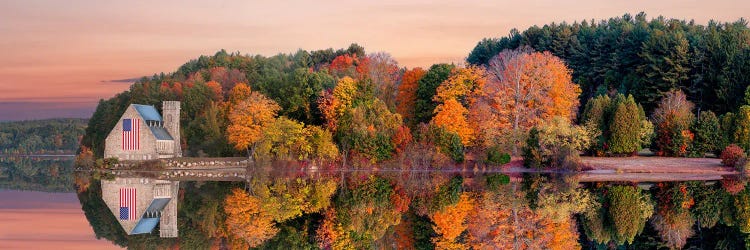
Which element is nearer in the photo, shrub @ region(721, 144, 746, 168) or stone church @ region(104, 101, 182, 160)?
shrub @ region(721, 144, 746, 168)

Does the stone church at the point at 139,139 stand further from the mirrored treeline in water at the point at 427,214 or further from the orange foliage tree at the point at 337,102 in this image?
the mirrored treeline in water at the point at 427,214

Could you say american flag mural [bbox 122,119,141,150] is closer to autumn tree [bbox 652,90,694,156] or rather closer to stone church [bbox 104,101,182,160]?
stone church [bbox 104,101,182,160]

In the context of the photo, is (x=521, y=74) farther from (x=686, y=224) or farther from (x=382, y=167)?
(x=686, y=224)

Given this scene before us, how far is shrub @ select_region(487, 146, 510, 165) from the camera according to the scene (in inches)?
2334

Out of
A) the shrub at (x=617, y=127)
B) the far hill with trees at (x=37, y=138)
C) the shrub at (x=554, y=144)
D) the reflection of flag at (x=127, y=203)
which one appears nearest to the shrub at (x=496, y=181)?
the shrub at (x=554, y=144)

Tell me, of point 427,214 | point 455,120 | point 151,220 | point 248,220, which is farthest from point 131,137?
point 427,214

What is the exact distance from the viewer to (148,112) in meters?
68.1

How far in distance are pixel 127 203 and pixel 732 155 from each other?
117 feet

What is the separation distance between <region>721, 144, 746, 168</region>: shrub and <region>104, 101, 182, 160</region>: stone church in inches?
1345

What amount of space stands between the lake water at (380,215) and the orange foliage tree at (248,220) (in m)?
0.03

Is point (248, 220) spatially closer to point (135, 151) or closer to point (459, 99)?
point (459, 99)

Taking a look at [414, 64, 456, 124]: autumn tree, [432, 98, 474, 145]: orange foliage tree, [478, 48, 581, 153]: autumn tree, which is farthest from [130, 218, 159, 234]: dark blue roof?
[414, 64, 456, 124]: autumn tree

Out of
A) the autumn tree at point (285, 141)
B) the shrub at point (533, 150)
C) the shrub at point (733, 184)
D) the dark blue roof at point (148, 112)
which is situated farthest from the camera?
the dark blue roof at point (148, 112)

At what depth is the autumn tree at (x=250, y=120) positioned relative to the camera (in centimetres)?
6138
